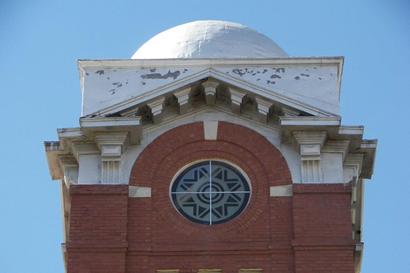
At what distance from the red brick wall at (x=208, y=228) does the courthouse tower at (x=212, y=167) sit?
0.02m

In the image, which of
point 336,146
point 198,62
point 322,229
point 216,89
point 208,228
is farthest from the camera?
point 198,62

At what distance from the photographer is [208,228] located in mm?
33938

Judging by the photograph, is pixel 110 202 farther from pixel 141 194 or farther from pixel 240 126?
pixel 240 126

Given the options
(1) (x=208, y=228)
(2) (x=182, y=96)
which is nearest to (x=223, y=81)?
(2) (x=182, y=96)

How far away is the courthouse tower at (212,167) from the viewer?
33.4 meters

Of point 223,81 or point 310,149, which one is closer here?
point 310,149

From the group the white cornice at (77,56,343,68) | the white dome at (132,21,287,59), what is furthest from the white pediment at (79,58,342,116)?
the white dome at (132,21,287,59)

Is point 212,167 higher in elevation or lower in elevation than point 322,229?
higher

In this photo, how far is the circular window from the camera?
113 ft

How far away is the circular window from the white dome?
10.5 feet

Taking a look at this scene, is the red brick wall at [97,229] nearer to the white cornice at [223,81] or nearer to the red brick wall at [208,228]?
the red brick wall at [208,228]

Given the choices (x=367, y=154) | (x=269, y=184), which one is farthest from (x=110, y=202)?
(x=367, y=154)

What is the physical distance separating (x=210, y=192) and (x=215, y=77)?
2642 millimetres

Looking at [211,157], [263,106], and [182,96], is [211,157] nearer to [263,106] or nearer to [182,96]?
[182,96]
